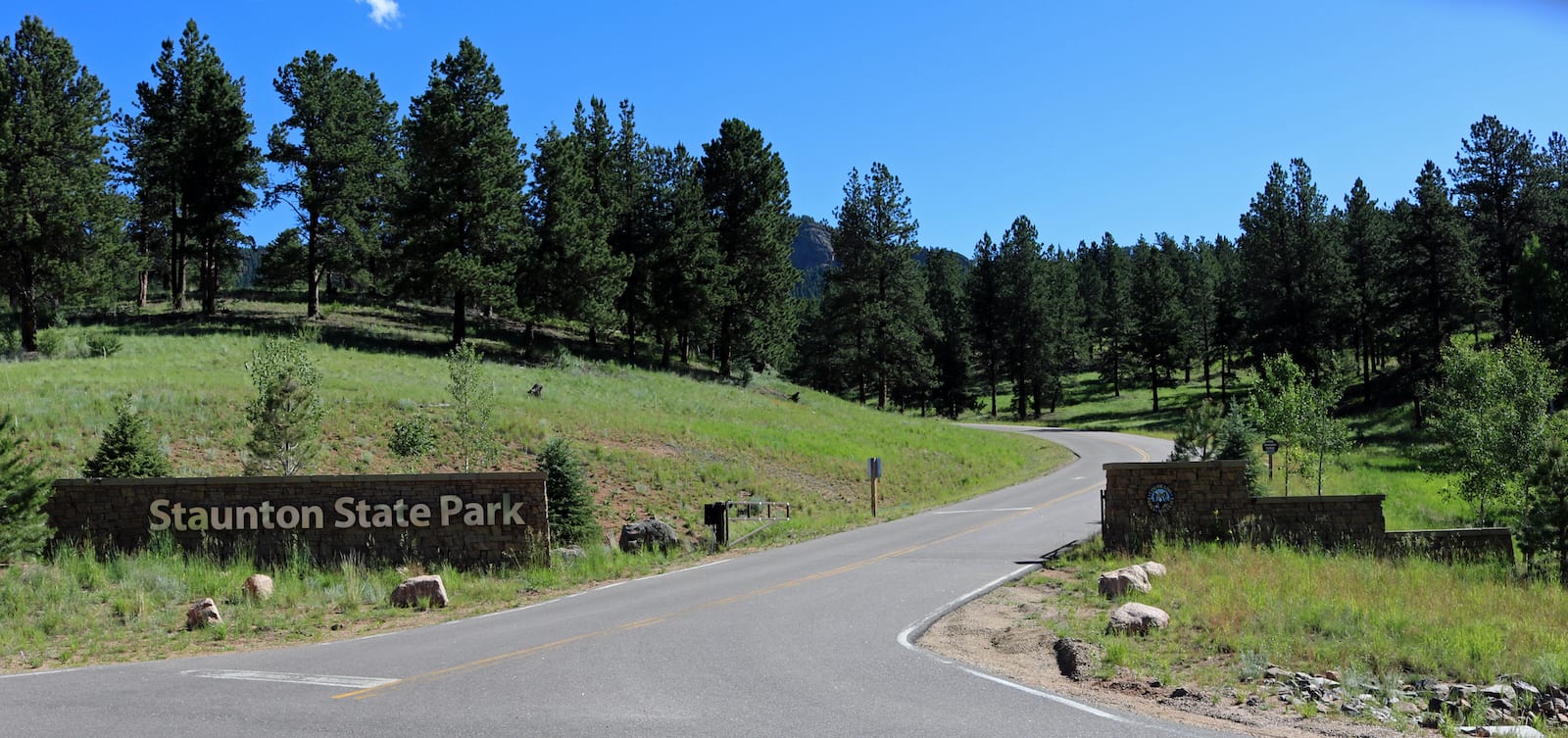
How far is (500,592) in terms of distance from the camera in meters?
15.1

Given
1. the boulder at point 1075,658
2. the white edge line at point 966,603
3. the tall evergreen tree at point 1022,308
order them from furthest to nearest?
the tall evergreen tree at point 1022,308
the boulder at point 1075,658
the white edge line at point 966,603

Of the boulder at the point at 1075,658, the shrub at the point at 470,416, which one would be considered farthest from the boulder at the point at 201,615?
the shrub at the point at 470,416

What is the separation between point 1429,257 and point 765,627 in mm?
57749

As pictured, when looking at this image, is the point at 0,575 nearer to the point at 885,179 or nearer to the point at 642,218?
the point at 642,218

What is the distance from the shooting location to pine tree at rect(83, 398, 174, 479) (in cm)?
1886

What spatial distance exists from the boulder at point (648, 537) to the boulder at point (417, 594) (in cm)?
609

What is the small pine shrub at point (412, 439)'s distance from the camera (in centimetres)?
2570

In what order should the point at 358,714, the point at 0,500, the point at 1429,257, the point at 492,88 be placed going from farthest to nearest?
the point at 1429,257, the point at 492,88, the point at 0,500, the point at 358,714

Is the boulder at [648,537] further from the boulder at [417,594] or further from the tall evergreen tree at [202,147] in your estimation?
the tall evergreen tree at [202,147]

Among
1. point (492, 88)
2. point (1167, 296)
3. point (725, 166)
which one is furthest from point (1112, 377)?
point (492, 88)

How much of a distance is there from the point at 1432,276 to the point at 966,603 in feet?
179

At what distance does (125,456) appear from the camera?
19078 mm

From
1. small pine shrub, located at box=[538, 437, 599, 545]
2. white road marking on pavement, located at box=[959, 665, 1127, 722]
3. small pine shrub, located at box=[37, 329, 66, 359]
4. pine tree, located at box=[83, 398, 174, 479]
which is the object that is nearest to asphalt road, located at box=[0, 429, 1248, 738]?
white road marking on pavement, located at box=[959, 665, 1127, 722]

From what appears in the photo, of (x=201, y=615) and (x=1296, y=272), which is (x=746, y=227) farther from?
(x=201, y=615)
